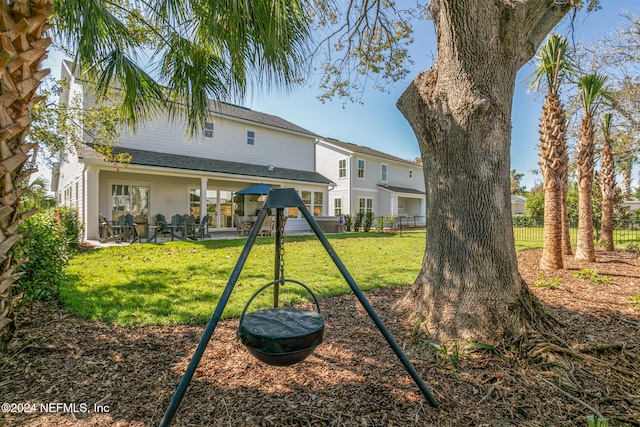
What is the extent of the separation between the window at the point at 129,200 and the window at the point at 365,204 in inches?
589

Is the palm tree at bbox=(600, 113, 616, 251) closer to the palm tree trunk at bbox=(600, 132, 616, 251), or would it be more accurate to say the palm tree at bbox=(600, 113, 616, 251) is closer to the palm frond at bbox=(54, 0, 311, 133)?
the palm tree trunk at bbox=(600, 132, 616, 251)

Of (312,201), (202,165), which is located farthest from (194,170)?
(312,201)

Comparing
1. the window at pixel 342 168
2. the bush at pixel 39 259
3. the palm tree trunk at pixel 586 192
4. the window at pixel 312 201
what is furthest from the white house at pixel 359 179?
the bush at pixel 39 259

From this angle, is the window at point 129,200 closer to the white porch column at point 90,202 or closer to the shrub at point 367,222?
the white porch column at point 90,202

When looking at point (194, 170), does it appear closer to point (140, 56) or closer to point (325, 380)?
point (140, 56)

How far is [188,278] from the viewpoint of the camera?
6223 mm

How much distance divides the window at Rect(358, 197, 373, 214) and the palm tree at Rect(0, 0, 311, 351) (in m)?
19.0

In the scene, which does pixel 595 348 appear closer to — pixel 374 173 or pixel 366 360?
pixel 366 360

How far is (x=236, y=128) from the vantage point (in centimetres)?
1664

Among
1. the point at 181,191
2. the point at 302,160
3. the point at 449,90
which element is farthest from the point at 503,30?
the point at 302,160

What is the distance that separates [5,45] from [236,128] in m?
14.9

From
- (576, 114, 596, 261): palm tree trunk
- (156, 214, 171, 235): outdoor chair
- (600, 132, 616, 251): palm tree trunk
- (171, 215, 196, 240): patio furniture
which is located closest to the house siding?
(156, 214, 171, 235): outdoor chair

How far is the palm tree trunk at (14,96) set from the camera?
239 centimetres

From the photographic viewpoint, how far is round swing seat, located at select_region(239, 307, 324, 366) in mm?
2090
